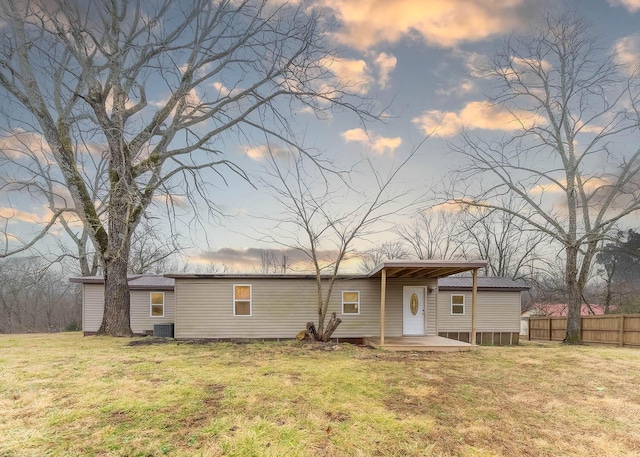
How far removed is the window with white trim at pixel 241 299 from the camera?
14211mm

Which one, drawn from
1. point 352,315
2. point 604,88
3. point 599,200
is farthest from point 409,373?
point 604,88

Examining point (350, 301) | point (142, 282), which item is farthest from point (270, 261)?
point (350, 301)

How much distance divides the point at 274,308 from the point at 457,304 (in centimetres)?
854

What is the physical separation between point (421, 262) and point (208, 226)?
6.33 m

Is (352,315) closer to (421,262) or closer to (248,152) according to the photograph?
(421,262)

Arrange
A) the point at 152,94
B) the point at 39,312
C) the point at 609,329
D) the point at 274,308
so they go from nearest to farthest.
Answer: the point at 152,94 → the point at 274,308 → the point at 609,329 → the point at 39,312

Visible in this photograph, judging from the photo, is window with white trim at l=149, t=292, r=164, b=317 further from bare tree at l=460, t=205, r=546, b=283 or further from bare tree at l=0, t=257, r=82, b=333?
bare tree at l=460, t=205, r=546, b=283

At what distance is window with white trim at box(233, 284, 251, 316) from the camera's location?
559 inches

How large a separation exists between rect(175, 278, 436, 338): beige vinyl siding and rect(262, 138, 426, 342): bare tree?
1539mm

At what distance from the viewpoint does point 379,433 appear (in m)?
4.70

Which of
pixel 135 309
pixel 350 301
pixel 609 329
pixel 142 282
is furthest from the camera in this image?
pixel 142 282

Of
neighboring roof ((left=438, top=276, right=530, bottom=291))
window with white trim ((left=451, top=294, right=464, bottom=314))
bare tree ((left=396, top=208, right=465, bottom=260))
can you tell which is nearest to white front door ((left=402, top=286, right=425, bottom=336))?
neighboring roof ((left=438, top=276, right=530, bottom=291))

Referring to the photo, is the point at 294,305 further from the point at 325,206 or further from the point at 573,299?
the point at 573,299

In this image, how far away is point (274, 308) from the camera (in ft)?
47.1
